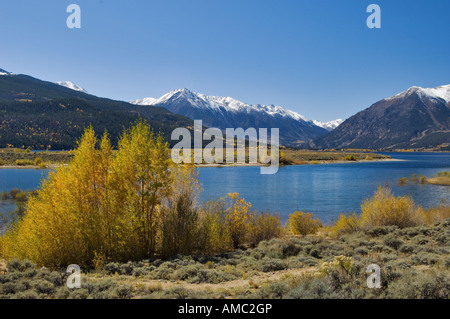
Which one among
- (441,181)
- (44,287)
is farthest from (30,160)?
(441,181)

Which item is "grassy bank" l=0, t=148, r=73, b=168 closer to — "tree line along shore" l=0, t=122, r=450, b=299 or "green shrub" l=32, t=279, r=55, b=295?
"tree line along shore" l=0, t=122, r=450, b=299

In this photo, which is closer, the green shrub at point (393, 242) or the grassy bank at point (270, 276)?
the grassy bank at point (270, 276)

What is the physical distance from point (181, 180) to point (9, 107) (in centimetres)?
20212

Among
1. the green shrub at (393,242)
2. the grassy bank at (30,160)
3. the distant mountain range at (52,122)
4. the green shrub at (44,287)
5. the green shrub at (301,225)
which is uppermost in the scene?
the distant mountain range at (52,122)

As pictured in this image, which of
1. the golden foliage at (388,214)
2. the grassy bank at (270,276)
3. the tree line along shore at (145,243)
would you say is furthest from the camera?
the golden foliage at (388,214)

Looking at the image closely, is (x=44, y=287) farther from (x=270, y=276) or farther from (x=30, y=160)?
(x=30, y=160)

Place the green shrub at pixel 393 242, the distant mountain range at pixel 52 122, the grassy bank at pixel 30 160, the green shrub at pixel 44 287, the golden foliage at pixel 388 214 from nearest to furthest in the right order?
the green shrub at pixel 44 287
the green shrub at pixel 393 242
the golden foliage at pixel 388 214
the grassy bank at pixel 30 160
the distant mountain range at pixel 52 122

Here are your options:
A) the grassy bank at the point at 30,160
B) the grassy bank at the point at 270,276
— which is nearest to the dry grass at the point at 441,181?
the grassy bank at the point at 270,276

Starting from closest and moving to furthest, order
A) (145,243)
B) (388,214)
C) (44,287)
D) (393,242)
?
(44,287) < (145,243) < (393,242) < (388,214)

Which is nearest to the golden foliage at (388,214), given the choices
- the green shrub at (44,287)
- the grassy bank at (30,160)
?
the green shrub at (44,287)

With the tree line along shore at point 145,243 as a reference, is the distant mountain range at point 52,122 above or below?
above

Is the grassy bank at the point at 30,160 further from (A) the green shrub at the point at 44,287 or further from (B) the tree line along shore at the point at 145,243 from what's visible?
(A) the green shrub at the point at 44,287
